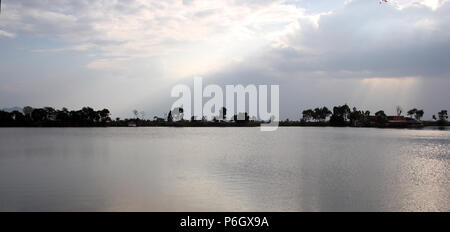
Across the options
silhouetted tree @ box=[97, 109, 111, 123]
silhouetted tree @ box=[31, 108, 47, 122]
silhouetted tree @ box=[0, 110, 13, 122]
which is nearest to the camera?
silhouetted tree @ box=[0, 110, 13, 122]

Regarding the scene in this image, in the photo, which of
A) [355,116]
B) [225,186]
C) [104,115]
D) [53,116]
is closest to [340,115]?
[355,116]

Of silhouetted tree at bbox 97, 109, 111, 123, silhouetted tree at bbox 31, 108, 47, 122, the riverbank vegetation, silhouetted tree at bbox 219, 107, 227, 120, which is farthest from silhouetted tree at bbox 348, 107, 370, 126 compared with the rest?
silhouetted tree at bbox 31, 108, 47, 122

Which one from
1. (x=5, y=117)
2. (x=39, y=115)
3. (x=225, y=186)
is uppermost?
(x=39, y=115)

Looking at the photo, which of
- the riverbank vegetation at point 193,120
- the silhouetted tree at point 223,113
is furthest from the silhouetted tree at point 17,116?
the silhouetted tree at point 223,113

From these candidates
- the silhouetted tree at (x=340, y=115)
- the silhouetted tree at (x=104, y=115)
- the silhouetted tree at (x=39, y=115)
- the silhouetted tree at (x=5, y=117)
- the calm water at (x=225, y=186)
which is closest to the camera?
the calm water at (x=225, y=186)

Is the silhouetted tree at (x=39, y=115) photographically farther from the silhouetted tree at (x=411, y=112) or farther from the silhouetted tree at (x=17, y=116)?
the silhouetted tree at (x=411, y=112)

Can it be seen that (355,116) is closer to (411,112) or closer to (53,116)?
(411,112)

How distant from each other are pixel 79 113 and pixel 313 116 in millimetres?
98606

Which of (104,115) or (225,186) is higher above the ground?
(104,115)

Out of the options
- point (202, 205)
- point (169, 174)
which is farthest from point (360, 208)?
point (169, 174)

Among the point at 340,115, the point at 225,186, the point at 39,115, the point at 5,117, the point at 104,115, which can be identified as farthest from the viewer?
the point at 340,115

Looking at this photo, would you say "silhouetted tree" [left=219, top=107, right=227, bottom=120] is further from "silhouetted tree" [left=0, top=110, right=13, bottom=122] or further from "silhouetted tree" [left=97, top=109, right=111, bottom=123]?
"silhouetted tree" [left=0, top=110, right=13, bottom=122]

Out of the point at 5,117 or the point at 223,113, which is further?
the point at 223,113
